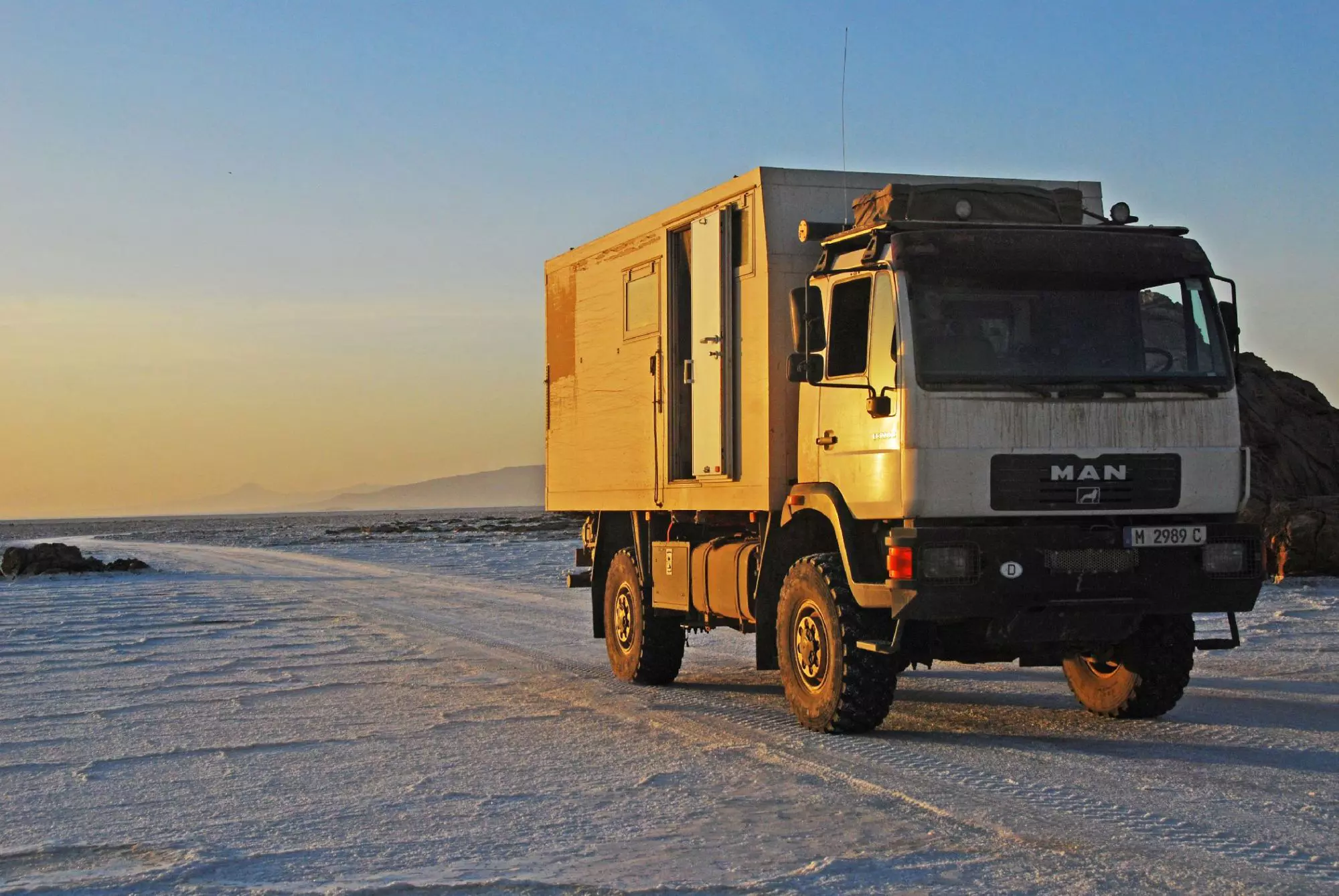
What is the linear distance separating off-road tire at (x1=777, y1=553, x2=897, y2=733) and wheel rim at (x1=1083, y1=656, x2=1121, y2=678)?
1.72 metres

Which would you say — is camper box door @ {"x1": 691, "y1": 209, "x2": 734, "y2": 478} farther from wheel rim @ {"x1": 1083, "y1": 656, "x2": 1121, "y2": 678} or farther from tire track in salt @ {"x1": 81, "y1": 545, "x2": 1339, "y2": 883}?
wheel rim @ {"x1": 1083, "y1": 656, "x2": 1121, "y2": 678}

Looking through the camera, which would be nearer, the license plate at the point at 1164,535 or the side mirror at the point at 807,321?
the license plate at the point at 1164,535

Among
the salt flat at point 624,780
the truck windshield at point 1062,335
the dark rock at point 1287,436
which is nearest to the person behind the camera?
the salt flat at point 624,780

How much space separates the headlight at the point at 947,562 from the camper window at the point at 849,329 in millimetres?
1317

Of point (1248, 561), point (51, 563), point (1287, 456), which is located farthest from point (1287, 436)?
point (51, 563)

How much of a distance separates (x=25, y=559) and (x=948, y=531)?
101ft

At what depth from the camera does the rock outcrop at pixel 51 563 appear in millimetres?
33562

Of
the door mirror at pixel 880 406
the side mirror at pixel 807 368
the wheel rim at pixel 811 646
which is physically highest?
the side mirror at pixel 807 368

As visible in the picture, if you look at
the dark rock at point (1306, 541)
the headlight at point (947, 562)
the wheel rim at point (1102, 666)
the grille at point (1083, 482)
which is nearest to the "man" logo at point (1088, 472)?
the grille at point (1083, 482)

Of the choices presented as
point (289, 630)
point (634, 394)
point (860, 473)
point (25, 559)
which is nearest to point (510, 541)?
point (25, 559)

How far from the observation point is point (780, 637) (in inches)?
386

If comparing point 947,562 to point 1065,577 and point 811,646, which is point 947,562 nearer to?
point 1065,577

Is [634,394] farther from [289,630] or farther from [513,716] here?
[289,630]

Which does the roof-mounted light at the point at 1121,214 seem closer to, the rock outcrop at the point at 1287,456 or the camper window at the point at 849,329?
the camper window at the point at 849,329
